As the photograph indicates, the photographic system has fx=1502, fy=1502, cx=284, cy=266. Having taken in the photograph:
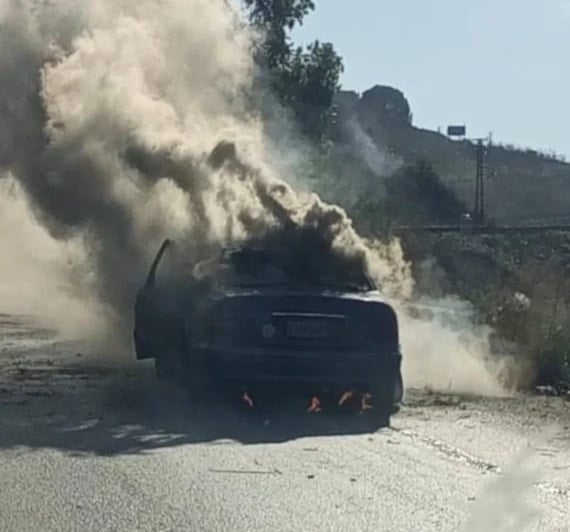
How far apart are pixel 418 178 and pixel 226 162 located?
65.9 m

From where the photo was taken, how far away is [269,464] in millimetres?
11312

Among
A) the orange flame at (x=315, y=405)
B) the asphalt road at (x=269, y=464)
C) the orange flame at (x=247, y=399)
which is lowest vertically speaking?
the asphalt road at (x=269, y=464)

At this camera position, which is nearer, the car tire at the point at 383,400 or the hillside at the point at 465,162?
the car tire at the point at 383,400

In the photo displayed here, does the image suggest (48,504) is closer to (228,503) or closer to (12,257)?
(228,503)

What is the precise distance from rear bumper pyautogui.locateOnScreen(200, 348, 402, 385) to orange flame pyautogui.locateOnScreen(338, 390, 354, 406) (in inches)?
10.8

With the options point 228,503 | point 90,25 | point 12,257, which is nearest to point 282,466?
point 228,503

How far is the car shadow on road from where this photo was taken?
12.4 meters

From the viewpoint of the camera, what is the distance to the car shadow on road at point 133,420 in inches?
489

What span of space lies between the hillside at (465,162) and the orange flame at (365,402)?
2518 inches

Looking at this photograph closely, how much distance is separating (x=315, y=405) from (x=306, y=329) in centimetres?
103

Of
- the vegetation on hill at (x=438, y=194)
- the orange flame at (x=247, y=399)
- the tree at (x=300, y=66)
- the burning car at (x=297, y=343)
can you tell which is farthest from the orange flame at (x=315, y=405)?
the tree at (x=300, y=66)

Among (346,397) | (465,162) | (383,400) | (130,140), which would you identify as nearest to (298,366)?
(346,397)

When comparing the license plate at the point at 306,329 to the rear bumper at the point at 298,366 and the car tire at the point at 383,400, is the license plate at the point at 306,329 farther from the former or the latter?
the car tire at the point at 383,400

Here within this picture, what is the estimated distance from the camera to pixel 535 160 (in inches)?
5453
